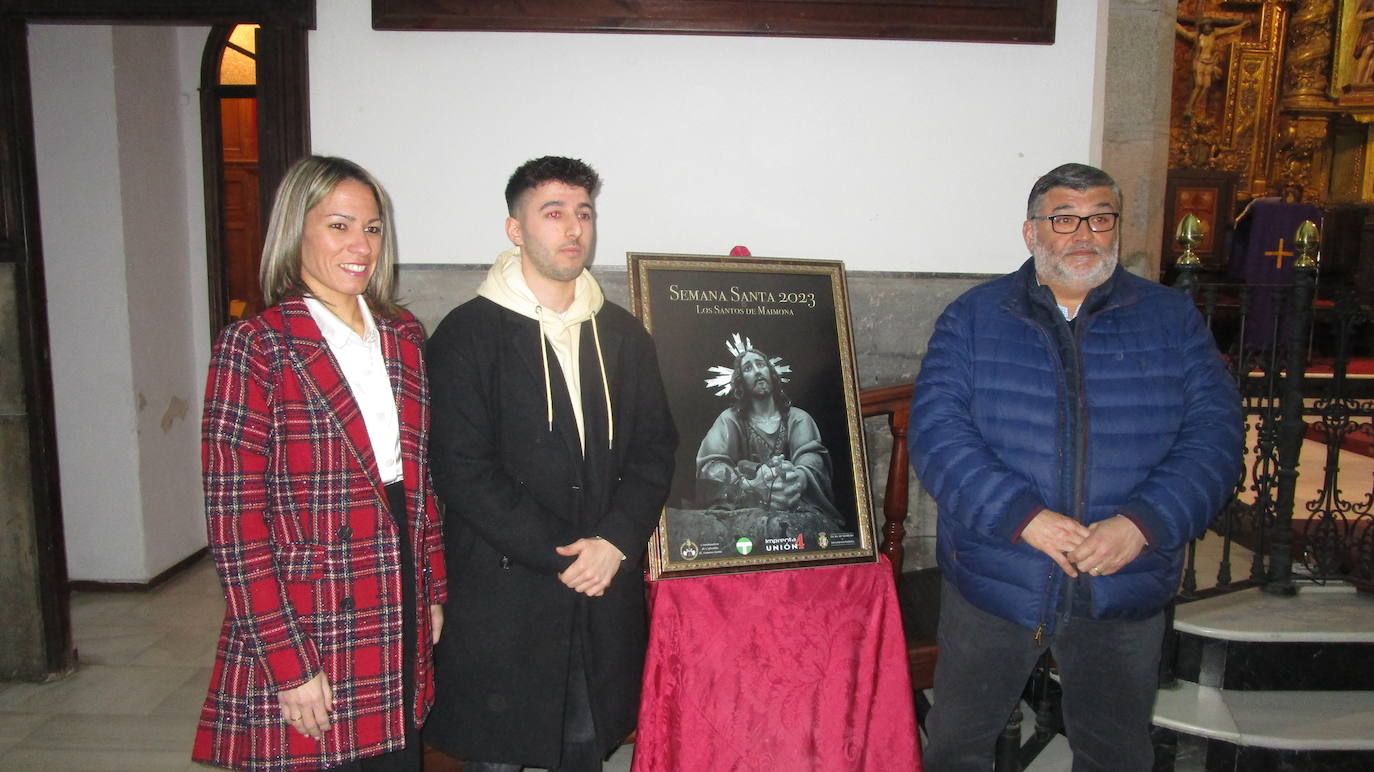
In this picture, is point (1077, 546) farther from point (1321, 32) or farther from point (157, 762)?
point (1321, 32)

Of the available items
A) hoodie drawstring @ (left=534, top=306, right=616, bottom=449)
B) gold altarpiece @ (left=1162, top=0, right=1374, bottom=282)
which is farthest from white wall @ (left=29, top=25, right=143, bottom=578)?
gold altarpiece @ (left=1162, top=0, right=1374, bottom=282)

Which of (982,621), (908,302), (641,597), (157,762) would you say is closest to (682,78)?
(908,302)

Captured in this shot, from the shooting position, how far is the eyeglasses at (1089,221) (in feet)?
5.84

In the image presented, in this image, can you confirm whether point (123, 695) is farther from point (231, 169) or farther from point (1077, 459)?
point (1077, 459)

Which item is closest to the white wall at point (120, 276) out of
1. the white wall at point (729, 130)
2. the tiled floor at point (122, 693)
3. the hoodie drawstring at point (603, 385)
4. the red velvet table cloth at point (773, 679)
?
the tiled floor at point (122, 693)

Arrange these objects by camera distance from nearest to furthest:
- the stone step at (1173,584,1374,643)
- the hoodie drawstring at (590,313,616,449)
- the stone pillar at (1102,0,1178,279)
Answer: the hoodie drawstring at (590,313,616,449) < the stone step at (1173,584,1374,643) < the stone pillar at (1102,0,1178,279)

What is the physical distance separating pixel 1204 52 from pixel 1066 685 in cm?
836

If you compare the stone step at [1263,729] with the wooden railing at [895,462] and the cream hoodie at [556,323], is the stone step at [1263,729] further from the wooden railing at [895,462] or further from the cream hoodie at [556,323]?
the cream hoodie at [556,323]

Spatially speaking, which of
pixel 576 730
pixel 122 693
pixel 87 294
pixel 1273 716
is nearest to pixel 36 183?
pixel 87 294

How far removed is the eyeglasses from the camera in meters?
1.78

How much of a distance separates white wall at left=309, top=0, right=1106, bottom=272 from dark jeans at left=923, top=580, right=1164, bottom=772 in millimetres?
1375

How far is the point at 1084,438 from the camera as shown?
175 centimetres

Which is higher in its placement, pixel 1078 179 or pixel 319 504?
pixel 1078 179

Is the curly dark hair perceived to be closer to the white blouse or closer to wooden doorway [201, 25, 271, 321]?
the white blouse
